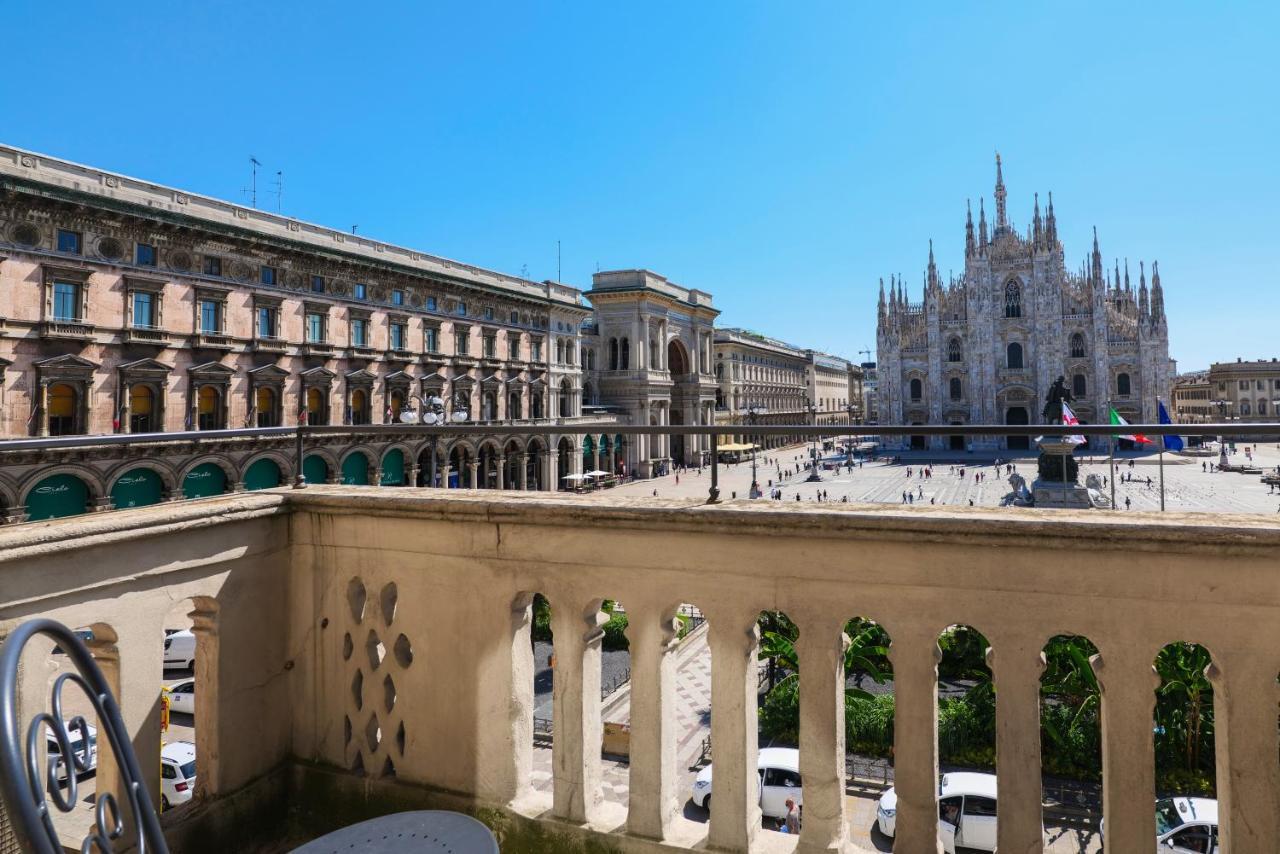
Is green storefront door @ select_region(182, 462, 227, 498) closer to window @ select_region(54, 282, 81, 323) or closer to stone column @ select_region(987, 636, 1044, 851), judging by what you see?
window @ select_region(54, 282, 81, 323)

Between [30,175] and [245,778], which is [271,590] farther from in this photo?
[30,175]

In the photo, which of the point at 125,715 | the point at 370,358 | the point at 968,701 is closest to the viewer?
the point at 125,715

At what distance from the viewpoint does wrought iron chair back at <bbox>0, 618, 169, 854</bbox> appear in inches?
51.4

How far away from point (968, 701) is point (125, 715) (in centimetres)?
1444

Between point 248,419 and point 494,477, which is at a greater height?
point 248,419

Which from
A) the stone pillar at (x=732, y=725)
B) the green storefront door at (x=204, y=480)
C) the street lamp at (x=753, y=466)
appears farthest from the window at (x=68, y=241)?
the stone pillar at (x=732, y=725)

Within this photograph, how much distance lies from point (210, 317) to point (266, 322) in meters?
2.42

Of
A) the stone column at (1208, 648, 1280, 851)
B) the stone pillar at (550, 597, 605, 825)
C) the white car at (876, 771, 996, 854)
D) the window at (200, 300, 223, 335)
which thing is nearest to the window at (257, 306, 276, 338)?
the window at (200, 300, 223, 335)

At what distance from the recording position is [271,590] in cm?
479

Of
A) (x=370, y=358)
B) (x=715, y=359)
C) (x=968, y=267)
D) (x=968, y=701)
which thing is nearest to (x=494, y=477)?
(x=370, y=358)

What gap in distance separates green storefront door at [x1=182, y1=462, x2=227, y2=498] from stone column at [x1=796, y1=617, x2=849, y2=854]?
27.8 m

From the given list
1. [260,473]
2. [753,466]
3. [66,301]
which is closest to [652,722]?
[753,466]

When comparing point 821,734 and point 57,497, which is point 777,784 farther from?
point 57,497

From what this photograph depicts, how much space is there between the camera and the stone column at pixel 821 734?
3680mm
